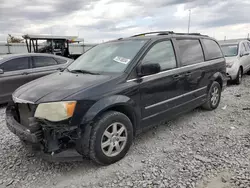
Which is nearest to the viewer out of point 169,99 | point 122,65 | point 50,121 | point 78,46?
point 50,121

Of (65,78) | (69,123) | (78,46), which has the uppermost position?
(78,46)

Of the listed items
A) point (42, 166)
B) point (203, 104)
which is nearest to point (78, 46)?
point (203, 104)

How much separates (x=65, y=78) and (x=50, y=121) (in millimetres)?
868

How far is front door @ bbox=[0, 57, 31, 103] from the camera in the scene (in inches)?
213

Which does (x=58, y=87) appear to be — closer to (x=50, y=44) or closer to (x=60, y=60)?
(x=60, y=60)

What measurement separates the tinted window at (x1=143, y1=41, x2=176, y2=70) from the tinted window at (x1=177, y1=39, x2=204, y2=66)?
284 millimetres

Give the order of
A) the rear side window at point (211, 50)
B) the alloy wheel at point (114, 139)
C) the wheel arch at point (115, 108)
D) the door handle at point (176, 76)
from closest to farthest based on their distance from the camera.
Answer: the wheel arch at point (115, 108), the alloy wheel at point (114, 139), the door handle at point (176, 76), the rear side window at point (211, 50)

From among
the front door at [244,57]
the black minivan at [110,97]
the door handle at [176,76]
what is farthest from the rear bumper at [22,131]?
the front door at [244,57]

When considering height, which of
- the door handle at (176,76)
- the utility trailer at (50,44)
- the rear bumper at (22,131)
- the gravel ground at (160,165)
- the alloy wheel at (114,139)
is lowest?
the gravel ground at (160,165)

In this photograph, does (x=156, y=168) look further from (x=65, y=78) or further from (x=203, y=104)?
(x=203, y=104)

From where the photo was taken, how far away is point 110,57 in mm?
3412

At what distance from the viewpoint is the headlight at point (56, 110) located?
95.7 inches

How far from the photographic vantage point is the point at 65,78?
3117mm

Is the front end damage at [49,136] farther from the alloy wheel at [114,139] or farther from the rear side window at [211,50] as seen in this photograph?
the rear side window at [211,50]
